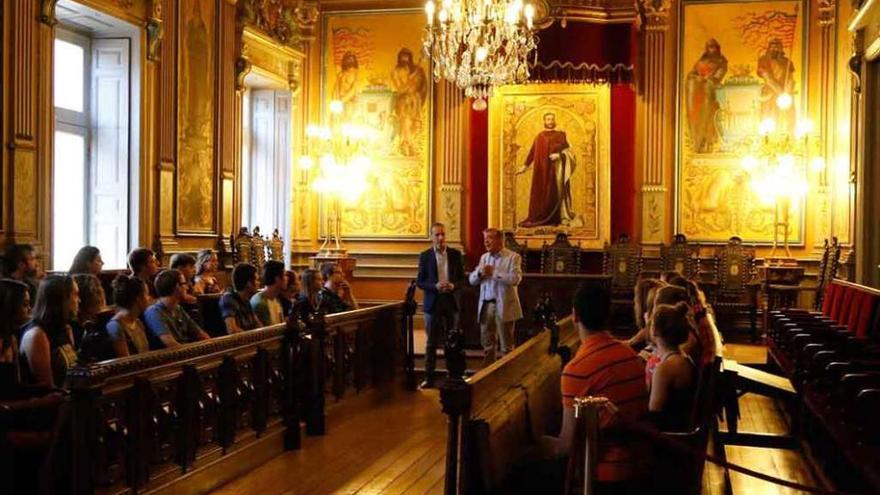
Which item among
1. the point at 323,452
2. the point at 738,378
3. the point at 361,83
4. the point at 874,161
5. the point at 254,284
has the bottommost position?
the point at 323,452

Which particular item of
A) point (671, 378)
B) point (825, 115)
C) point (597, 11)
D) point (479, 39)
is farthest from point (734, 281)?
point (671, 378)

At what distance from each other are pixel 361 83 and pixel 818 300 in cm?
686

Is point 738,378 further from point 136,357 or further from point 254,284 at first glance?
point 136,357

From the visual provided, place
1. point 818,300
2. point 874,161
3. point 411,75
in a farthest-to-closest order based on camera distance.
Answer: point 411,75 → point 818,300 → point 874,161

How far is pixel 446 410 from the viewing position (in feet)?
11.6

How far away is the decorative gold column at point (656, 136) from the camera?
13.1 m

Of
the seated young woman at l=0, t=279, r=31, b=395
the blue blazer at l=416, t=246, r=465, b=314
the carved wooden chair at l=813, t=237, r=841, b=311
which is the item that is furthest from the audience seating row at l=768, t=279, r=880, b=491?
the seated young woman at l=0, t=279, r=31, b=395

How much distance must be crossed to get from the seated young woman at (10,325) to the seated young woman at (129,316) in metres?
0.70

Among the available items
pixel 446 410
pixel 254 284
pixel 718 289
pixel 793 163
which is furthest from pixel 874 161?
pixel 446 410

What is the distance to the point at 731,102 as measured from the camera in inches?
508

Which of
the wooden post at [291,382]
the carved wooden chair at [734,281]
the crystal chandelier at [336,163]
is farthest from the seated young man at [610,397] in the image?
the crystal chandelier at [336,163]

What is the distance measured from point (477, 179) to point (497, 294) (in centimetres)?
497

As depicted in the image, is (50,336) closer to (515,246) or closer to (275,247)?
(275,247)

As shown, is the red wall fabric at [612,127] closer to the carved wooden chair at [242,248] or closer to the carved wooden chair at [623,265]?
the carved wooden chair at [623,265]
